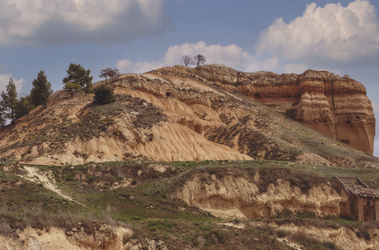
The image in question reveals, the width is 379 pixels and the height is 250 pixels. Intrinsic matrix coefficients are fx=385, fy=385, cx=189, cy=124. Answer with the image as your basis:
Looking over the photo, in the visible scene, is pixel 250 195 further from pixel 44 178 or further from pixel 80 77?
pixel 80 77

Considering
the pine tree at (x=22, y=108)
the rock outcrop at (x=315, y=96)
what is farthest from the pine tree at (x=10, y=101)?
the rock outcrop at (x=315, y=96)

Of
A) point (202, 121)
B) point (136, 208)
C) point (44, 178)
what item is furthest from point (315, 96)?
point (44, 178)

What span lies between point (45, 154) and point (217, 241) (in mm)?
25484

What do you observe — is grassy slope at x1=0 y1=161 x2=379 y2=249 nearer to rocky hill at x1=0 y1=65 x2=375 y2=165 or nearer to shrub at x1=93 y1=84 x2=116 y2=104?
rocky hill at x1=0 y1=65 x2=375 y2=165

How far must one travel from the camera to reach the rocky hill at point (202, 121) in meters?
50.0

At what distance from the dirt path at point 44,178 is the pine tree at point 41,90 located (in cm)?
3401

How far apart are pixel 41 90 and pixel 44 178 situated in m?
36.9

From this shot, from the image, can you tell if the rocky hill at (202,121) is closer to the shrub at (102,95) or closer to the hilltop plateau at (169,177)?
the hilltop plateau at (169,177)

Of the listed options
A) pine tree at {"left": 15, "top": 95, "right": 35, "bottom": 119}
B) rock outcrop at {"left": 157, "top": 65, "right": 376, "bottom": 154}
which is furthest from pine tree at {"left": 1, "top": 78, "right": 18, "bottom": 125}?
rock outcrop at {"left": 157, "top": 65, "right": 376, "bottom": 154}

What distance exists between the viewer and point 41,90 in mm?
67812

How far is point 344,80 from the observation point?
308 feet

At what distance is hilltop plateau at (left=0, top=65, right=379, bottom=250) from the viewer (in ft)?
82.0

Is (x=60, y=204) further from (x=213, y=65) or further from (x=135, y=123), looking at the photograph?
(x=213, y=65)

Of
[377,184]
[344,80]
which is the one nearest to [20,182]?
[377,184]
